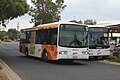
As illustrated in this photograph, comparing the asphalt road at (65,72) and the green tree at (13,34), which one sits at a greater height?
the green tree at (13,34)

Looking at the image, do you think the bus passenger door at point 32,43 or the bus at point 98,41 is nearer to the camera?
the bus at point 98,41

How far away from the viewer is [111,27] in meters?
29.8

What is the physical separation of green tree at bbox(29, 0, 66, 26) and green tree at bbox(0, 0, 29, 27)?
95.1ft

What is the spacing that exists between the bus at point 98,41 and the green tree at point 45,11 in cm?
2934

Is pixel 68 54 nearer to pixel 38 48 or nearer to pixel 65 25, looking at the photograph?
pixel 65 25

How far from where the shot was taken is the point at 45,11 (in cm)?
5784

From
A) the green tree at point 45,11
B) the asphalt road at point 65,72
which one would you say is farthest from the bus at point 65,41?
the green tree at point 45,11

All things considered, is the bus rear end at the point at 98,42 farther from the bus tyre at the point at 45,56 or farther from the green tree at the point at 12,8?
the green tree at the point at 12,8

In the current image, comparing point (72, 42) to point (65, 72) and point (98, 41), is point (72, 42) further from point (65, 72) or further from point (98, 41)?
point (65, 72)

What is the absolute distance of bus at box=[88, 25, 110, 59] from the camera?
27281 millimetres

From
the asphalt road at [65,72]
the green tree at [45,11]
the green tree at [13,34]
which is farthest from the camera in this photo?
the green tree at [13,34]

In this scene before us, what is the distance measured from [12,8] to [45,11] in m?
32.8

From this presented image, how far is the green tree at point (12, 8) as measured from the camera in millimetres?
24484

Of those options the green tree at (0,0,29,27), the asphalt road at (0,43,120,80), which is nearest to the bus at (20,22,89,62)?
the asphalt road at (0,43,120,80)
